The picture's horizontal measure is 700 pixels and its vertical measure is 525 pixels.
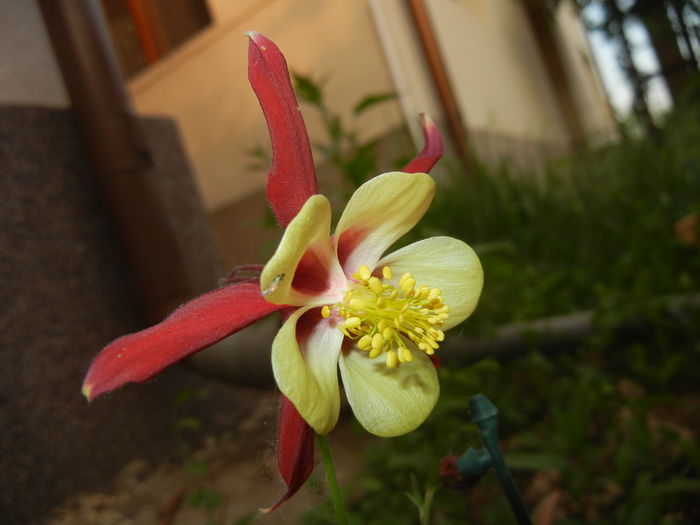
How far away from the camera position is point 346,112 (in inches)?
68.2

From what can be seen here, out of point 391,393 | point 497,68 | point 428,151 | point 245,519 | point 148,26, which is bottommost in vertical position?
point 245,519

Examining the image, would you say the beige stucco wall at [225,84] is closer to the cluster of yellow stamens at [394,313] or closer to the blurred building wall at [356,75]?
the blurred building wall at [356,75]

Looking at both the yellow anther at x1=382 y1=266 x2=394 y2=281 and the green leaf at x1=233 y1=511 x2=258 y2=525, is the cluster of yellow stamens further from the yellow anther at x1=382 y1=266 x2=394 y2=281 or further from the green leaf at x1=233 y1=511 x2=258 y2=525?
the green leaf at x1=233 y1=511 x2=258 y2=525

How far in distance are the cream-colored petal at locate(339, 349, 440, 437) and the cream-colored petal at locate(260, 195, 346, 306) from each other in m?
0.04

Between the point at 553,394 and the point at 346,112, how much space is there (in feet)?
3.32

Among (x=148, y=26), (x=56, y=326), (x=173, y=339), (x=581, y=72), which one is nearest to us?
(x=173, y=339)

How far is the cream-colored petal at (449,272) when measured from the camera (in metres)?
0.28

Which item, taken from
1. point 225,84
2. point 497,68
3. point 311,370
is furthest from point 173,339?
point 497,68

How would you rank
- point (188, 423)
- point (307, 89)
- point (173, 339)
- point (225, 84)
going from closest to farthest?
point (173, 339), point (188, 423), point (225, 84), point (307, 89)

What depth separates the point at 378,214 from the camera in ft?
0.88

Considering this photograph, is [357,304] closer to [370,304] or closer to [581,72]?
[370,304]

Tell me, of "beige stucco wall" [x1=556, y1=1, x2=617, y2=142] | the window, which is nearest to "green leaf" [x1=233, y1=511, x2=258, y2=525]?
the window

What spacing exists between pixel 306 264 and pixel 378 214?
0.05 metres

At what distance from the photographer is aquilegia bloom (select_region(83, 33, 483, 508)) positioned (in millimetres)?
222
